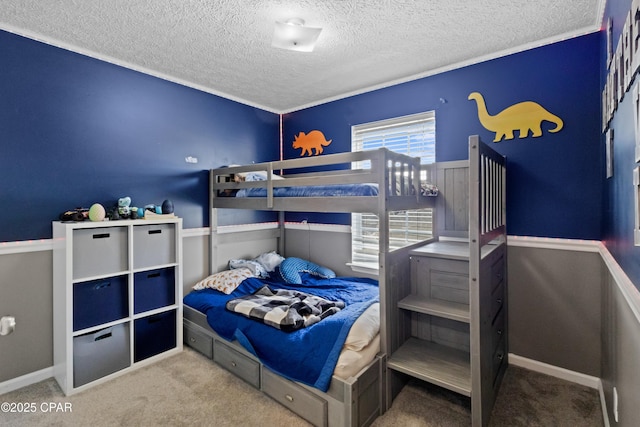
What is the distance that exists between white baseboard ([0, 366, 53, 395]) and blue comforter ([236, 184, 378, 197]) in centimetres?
208

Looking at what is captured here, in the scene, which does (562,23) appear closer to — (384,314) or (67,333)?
(384,314)

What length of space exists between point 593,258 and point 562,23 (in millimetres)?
1649

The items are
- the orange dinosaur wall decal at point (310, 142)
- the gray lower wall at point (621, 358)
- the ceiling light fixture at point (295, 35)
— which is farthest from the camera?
the orange dinosaur wall decal at point (310, 142)

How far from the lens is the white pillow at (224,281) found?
9.57 ft

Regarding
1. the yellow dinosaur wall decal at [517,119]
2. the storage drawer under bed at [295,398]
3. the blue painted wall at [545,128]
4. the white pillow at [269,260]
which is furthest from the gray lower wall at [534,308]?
the white pillow at [269,260]

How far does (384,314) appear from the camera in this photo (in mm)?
2016

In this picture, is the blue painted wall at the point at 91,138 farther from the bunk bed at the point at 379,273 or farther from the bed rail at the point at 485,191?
the bed rail at the point at 485,191

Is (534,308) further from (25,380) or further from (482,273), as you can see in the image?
(25,380)

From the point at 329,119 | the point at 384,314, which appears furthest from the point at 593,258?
the point at 329,119

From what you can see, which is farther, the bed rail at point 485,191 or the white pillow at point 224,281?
the white pillow at point 224,281

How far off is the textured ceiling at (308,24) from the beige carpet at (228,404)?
8.28ft

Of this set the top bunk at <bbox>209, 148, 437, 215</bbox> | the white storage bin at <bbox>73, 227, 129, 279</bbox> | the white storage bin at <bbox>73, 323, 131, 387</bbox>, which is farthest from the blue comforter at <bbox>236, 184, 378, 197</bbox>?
the white storage bin at <bbox>73, 323, 131, 387</bbox>

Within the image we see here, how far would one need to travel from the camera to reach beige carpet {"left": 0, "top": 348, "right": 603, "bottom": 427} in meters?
1.89

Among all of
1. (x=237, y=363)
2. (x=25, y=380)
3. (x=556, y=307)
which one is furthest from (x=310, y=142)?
(x=25, y=380)
